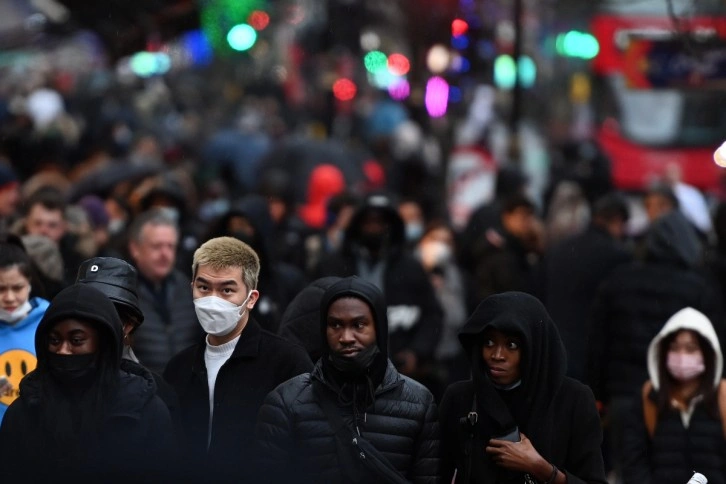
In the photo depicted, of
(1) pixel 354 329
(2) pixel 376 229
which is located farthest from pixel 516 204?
(1) pixel 354 329

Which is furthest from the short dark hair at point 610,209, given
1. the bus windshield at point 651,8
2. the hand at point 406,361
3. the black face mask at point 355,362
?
the bus windshield at point 651,8

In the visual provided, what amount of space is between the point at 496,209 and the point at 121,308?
734cm

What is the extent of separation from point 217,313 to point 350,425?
1000 millimetres

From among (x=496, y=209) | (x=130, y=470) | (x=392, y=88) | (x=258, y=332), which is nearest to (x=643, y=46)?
(x=392, y=88)

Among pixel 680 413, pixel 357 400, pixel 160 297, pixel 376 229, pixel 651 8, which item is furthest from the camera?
→ pixel 651 8

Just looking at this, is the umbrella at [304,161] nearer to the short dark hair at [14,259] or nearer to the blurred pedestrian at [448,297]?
the blurred pedestrian at [448,297]

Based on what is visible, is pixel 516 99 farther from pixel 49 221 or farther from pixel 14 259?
pixel 14 259

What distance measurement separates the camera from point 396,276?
11359mm

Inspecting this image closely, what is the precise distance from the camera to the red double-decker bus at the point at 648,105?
26.3 meters

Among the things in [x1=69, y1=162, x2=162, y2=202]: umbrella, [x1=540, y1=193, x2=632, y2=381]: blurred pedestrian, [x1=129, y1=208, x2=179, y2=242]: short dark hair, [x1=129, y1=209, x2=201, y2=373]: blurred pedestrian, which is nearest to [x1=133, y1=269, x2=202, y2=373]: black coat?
[x1=129, y1=209, x2=201, y2=373]: blurred pedestrian

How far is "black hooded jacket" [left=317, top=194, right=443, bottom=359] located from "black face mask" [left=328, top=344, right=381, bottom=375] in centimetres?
444

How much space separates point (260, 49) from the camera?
34.6m

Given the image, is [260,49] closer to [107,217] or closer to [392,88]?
[392,88]

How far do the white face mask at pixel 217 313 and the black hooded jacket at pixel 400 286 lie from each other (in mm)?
3887
